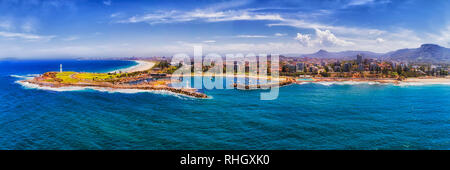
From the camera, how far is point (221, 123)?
670 inches

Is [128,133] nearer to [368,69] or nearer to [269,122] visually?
[269,122]

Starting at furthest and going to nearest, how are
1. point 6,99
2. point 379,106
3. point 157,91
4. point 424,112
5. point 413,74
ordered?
1. point 413,74
2. point 157,91
3. point 6,99
4. point 379,106
5. point 424,112

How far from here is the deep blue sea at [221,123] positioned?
13.5 m

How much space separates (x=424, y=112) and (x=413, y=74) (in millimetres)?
36828

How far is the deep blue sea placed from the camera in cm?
1352

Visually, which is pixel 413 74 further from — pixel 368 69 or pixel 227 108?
pixel 227 108

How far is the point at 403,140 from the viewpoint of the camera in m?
14.2

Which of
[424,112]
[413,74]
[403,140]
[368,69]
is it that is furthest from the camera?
[368,69]

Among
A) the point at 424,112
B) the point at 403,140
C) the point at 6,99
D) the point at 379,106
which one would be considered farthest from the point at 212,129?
the point at 6,99

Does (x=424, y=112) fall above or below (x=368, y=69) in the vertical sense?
below
